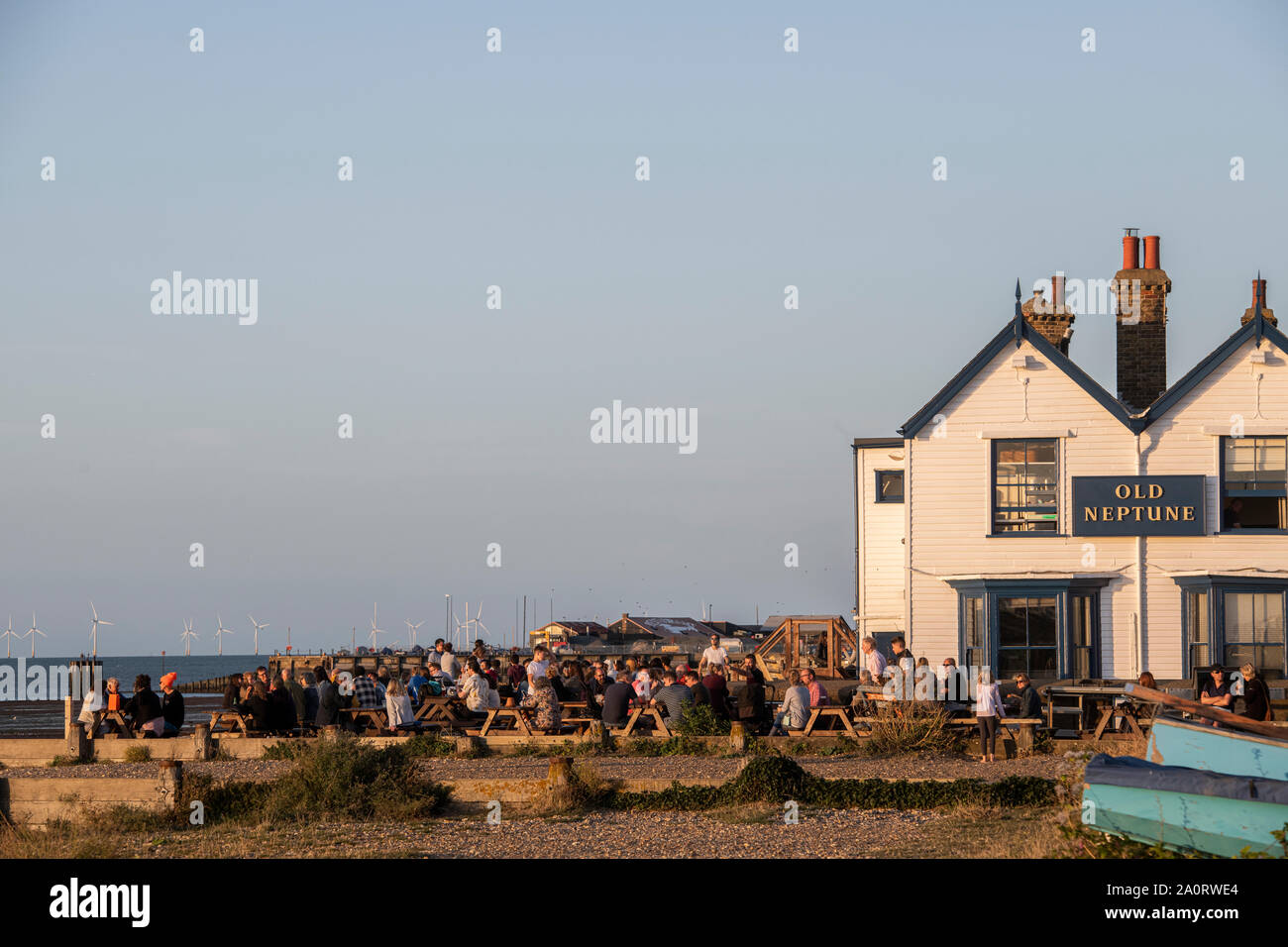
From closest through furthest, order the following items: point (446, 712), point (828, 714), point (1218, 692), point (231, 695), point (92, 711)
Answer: point (1218, 692) < point (828, 714) < point (92, 711) < point (446, 712) < point (231, 695)

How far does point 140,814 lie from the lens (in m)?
16.2

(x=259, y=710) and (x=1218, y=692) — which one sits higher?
(x=1218, y=692)

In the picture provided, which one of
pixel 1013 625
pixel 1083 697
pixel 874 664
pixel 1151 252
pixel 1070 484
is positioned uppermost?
pixel 1151 252

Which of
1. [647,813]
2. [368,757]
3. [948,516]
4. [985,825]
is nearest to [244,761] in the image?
[368,757]

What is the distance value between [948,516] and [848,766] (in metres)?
10.9

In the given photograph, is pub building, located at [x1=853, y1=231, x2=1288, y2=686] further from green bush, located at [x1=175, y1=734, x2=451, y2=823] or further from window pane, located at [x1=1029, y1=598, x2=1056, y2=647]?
green bush, located at [x1=175, y1=734, x2=451, y2=823]

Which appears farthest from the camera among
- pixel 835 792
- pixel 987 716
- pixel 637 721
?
pixel 637 721

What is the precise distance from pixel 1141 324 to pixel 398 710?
18.1m

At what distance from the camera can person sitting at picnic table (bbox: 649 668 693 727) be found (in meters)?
23.0

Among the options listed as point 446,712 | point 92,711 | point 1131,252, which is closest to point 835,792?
point 446,712

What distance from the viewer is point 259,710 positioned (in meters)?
23.8

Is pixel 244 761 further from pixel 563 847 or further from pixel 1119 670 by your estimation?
pixel 1119 670

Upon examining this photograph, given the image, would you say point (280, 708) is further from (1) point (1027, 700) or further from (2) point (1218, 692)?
(2) point (1218, 692)

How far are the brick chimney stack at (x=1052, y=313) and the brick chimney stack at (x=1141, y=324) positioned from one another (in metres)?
1.23
